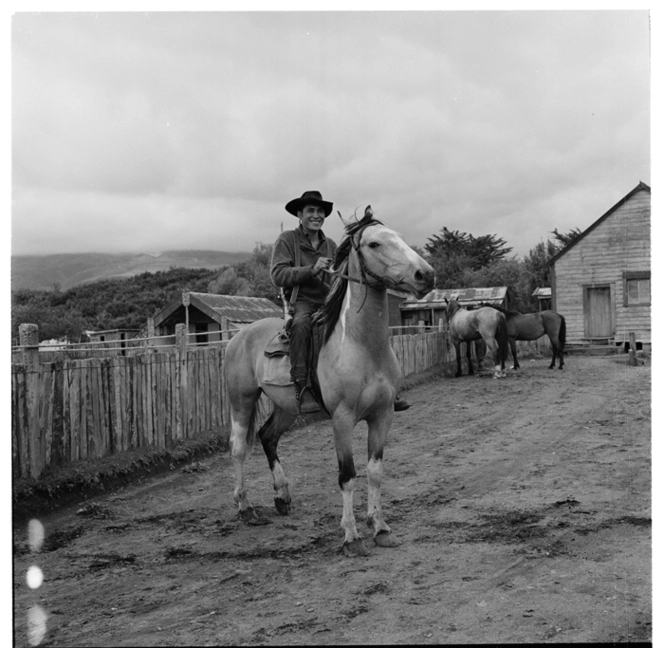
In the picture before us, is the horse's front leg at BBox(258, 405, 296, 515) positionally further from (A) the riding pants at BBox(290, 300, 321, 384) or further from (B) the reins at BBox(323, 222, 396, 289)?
(B) the reins at BBox(323, 222, 396, 289)

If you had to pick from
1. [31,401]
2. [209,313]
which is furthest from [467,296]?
[31,401]

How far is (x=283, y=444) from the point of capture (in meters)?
9.09

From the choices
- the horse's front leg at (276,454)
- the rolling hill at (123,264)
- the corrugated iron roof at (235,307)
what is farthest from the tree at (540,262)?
the horse's front leg at (276,454)

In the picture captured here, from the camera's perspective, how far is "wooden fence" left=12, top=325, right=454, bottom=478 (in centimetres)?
613

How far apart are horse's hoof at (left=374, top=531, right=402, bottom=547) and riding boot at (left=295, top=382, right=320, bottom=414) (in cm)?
117

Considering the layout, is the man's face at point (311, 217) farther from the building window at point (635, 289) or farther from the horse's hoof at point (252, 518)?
the building window at point (635, 289)

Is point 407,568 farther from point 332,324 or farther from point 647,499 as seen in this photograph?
point 647,499

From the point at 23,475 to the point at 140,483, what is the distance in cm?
150

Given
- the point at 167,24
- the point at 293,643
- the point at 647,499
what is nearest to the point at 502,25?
the point at 167,24

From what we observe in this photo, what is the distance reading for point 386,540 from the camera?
457cm

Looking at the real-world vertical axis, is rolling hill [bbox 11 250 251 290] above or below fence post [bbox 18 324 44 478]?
above

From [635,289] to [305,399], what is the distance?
21045 mm

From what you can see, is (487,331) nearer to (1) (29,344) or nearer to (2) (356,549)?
(1) (29,344)

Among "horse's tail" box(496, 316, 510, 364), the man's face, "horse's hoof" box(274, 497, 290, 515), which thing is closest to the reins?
the man's face
